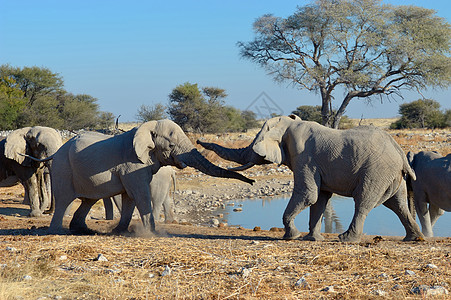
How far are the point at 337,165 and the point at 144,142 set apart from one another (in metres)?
3.00

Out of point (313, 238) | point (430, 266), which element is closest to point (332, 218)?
point (313, 238)

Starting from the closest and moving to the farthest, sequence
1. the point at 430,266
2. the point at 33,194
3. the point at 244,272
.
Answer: the point at 244,272
the point at 430,266
the point at 33,194

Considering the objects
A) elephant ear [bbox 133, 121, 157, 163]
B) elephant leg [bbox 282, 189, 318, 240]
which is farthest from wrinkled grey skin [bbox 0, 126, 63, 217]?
elephant leg [bbox 282, 189, 318, 240]

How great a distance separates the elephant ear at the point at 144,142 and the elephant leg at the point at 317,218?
109 inches

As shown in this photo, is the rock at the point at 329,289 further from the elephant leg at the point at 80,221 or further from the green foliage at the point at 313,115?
the green foliage at the point at 313,115

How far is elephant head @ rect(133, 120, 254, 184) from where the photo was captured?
904 cm

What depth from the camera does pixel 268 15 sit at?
36156mm

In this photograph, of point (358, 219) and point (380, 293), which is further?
point (358, 219)

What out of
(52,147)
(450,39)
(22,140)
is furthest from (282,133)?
(450,39)

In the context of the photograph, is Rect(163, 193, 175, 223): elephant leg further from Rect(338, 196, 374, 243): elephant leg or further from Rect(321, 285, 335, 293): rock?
Rect(321, 285, 335, 293): rock

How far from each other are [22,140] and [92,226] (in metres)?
4.51

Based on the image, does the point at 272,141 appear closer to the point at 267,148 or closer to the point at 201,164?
the point at 267,148

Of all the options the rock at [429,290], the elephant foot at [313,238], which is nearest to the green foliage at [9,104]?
the elephant foot at [313,238]

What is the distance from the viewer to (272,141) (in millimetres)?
9008
